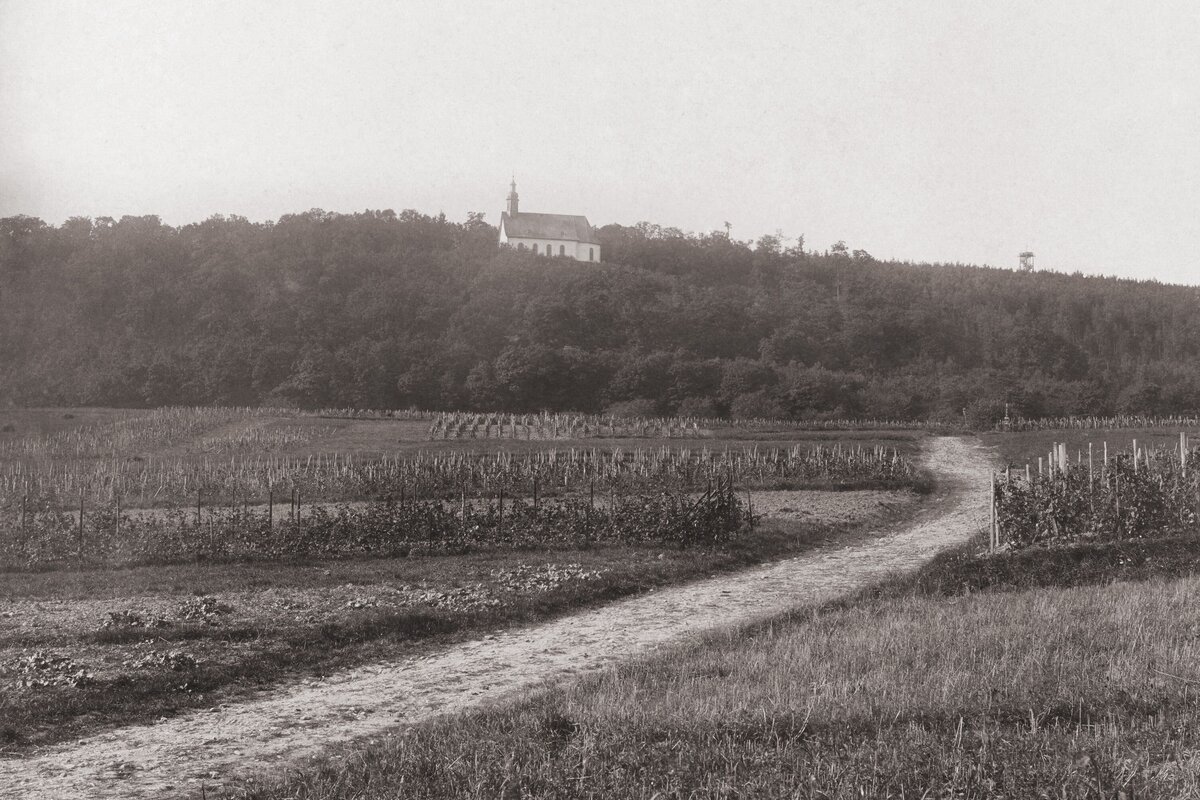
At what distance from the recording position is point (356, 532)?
20.0 meters

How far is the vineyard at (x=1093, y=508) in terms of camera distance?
64.7 feet

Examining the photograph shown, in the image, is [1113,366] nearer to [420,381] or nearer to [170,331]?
[420,381]

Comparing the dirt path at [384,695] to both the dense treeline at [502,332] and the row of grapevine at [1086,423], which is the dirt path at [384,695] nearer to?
the row of grapevine at [1086,423]

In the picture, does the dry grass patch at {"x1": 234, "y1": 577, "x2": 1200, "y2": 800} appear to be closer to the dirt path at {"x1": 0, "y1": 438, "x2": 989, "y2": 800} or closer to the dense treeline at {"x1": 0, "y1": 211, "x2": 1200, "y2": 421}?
the dirt path at {"x1": 0, "y1": 438, "x2": 989, "y2": 800}

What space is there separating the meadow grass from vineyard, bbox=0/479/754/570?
9.02 m

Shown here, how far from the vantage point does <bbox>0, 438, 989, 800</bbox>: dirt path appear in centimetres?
788

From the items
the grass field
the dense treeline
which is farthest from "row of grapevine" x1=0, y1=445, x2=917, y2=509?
the dense treeline

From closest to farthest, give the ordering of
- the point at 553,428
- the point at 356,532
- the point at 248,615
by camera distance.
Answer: the point at 248,615, the point at 356,532, the point at 553,428

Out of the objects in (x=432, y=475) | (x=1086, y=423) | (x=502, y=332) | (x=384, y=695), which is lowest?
(x=384, y=695)

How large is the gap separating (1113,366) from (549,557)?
10835 centimetres

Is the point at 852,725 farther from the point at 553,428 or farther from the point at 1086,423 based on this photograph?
the point at 1086,423

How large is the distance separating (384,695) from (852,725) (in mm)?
4734

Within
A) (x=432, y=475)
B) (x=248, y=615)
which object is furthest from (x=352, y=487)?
(x=248, y=615)

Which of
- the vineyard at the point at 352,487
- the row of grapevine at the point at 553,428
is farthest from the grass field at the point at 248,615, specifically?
the row of grapevine at the point at 553,428
